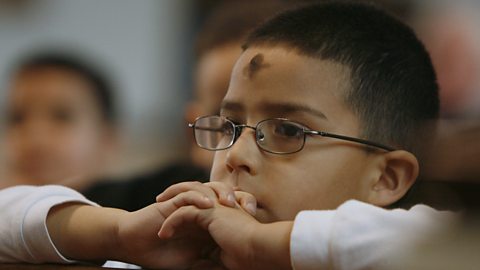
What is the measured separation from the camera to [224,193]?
78 cm

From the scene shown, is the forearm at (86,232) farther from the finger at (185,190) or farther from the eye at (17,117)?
the eye at (17,117)

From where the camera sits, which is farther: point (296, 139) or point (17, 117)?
point (17, 117)

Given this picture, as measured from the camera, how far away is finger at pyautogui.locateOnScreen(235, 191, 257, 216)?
2.60 feet

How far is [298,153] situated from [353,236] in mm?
198

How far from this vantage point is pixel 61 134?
2.04 m

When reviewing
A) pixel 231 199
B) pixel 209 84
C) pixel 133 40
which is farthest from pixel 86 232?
pixel 133 40

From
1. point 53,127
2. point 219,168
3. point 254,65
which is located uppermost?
point 254,65

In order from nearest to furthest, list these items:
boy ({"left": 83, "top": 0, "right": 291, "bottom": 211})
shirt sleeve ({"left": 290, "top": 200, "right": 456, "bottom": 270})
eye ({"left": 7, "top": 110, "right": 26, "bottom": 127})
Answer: shirt sleeve ({"left": 290, "top": 200, "right": 456, "bottom": 270}) → boy ({"left": 83, "top": 0, "right": 291, "bottom": 211}) → eye ({"left": 7, "top": 110, "right": 26, "bottom": 127})

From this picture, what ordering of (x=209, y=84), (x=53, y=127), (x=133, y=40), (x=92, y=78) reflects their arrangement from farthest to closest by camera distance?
(x=133, y=40) → (x=92, y=78) → (x=53, y=127) → (x=209, y=84)

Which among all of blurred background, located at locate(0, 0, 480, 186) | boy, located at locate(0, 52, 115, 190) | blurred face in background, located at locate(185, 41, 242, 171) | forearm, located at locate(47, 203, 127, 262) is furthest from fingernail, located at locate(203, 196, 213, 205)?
blurred background, located at locate(0, 0, 480, 186)

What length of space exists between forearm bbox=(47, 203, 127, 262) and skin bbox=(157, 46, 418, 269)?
0.06 metres

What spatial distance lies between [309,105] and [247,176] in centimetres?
9

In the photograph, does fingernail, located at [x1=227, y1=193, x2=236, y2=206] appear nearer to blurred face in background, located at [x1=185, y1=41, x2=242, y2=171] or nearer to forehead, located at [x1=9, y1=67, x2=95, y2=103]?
blurred face in background, located at [x1=185, y1=41, x2=242, y2=171]

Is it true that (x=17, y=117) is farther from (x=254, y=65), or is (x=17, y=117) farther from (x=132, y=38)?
(x=132, y=38)
